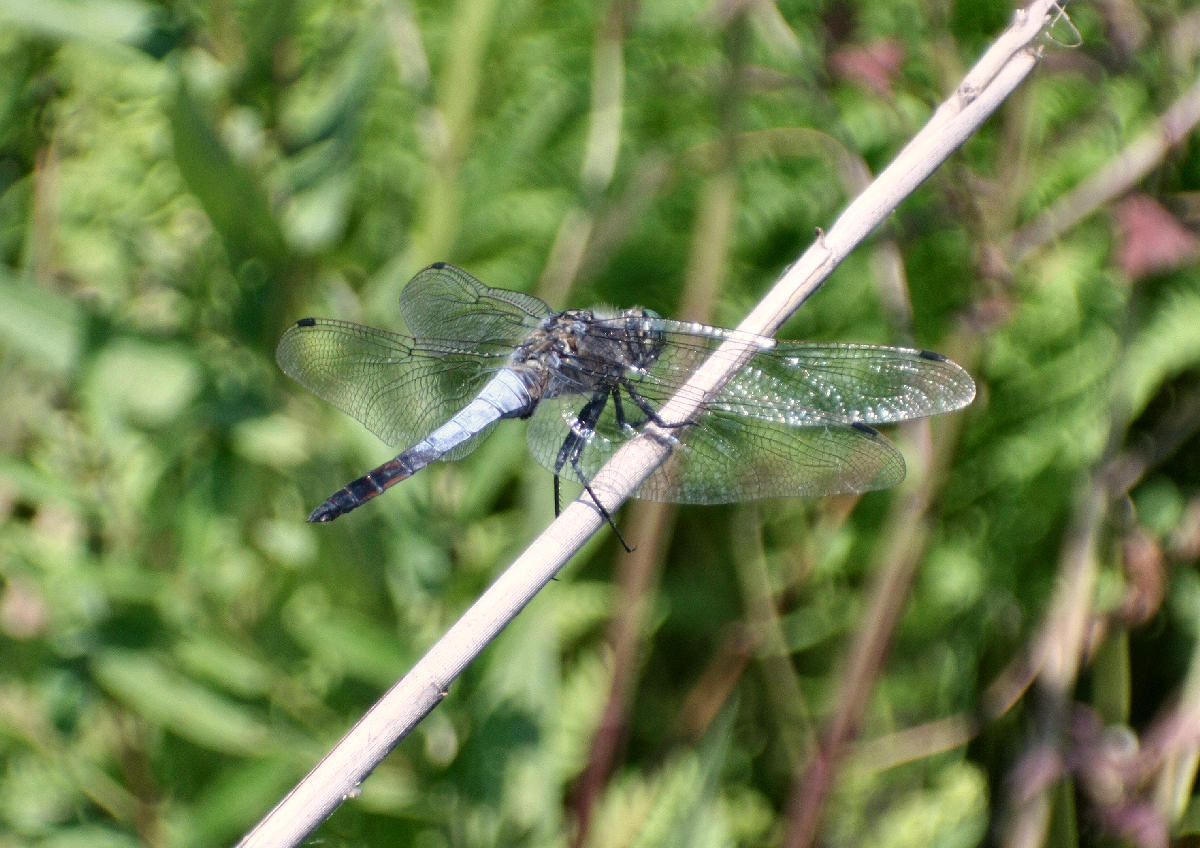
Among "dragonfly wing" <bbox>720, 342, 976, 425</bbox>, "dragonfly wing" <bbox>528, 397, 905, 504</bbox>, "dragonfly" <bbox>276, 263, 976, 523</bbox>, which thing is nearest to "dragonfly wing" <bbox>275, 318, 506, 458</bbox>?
"dragonfly" <bbox>276, 263, 976, 523</bbox>

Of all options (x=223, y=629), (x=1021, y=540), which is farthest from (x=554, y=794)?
(x=1021, y=540)

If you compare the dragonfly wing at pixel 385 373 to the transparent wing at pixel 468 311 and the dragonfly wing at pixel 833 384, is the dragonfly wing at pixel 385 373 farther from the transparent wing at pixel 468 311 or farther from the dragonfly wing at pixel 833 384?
the dragonfly wing at pixel 833 384

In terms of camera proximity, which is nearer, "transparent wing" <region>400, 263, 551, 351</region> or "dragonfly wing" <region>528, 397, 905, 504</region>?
"dragonfly wing" <region>528, 397, 905, 504</region>

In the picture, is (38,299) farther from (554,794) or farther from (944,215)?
(944,215)

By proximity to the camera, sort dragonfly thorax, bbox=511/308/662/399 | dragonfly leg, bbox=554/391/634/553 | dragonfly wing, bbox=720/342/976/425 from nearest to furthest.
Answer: dragonfly wing, bbox=720/342/976/425 < dragonfly leg, bbox=554/391/634/553 < dragonfly thorax, bbox=511/308/662/399

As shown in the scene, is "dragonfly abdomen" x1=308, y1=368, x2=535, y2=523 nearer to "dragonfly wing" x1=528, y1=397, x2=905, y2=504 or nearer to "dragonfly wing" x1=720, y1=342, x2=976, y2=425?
"dragonfly wing" x1=528, y1=397, x2=905, y2=504

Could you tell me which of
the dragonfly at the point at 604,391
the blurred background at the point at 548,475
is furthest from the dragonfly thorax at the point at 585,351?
the blurred background at the point at 548,475
